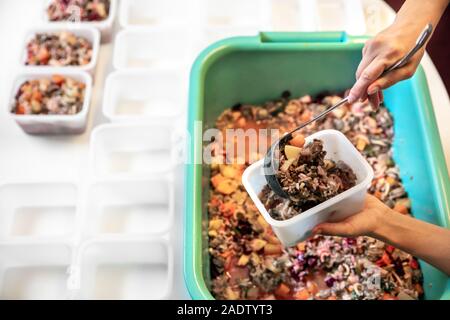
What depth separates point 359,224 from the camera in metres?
0.95

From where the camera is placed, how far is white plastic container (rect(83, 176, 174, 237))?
1202 mm

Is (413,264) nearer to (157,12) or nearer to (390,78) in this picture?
(390,78)

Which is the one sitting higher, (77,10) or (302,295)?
(77,10)

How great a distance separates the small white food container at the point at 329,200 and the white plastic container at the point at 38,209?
1.59 ft

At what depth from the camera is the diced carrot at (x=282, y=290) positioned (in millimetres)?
1135

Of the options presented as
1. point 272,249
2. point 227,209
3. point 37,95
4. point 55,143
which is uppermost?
point 37,95

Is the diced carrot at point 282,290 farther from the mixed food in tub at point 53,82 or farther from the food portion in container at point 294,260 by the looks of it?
the mixed food in tub at point 53,82

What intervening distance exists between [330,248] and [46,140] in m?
0.78

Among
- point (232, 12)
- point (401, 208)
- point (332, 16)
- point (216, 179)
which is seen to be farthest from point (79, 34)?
point (401, 208)

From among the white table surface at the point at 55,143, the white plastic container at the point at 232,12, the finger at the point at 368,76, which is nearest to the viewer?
the finger at the point at 368,76

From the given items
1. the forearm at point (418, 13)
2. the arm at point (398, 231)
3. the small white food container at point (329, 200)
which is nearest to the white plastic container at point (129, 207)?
the small white food container at point (329, 200)

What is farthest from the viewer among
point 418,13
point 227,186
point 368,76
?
point 227,186

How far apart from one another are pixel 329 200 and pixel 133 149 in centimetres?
62
